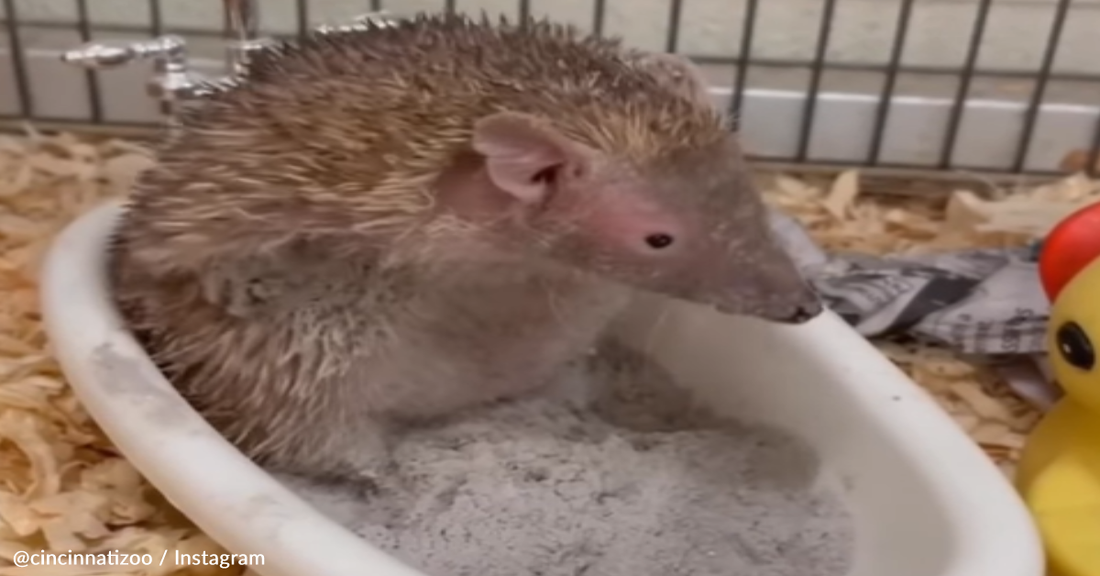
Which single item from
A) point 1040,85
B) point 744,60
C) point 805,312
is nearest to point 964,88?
point 1040,85

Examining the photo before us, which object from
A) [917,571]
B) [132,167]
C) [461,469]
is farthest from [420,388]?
[132,167]

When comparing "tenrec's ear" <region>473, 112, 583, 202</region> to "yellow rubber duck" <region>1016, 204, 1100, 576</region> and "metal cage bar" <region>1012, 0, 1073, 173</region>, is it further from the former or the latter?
"metal cage bar" <region>1012, 0, 1073, 173</region>

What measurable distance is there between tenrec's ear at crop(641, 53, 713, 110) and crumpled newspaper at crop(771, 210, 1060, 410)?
0.28 metres

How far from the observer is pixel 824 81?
169 centimetres

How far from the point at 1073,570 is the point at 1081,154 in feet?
2.39

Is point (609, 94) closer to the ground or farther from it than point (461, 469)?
farther from it

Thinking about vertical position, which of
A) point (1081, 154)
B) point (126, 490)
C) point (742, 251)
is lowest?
point (126, 490)

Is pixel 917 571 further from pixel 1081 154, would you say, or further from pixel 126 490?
pixel 1081 154

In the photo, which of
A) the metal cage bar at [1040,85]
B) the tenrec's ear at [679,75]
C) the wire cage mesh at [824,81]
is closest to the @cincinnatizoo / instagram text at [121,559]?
the tenrec's ear at [679,75]

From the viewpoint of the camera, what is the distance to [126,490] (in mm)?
1162

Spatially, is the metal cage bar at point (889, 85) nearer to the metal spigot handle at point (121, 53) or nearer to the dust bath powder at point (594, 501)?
the dust bath powder at point (594, 501)

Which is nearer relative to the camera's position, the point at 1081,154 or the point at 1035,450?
the point at 1035,450

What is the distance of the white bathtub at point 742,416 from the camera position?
0.96 metres

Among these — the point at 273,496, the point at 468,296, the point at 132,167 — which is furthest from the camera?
the point at 132,167
